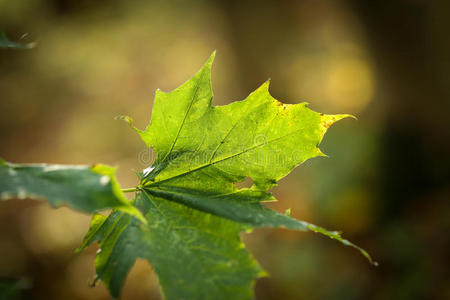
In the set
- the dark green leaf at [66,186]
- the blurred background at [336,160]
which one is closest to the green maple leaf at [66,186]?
the dark green leaf at [66,186]

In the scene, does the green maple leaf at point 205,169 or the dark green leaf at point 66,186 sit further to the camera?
the green maple leaf at point 205,169

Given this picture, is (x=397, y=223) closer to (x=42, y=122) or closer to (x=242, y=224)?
(x=242, y=224)

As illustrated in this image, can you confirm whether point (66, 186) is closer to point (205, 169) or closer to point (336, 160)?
point (205, 169)

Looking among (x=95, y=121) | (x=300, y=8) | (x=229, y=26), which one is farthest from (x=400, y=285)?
(x=95, y=121)

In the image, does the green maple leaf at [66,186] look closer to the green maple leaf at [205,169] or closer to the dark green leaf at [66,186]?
the dark green leaf at [66,186]

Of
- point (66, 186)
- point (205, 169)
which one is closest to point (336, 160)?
point (205, 169)

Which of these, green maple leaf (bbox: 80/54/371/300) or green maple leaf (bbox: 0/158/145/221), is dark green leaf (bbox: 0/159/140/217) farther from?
green maple leaf (bbox: 80/54/371/300)
